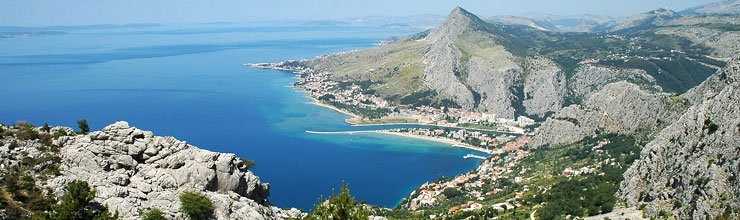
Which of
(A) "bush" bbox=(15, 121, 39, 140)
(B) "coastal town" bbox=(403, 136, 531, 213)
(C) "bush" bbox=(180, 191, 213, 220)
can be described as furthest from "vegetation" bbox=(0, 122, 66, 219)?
(B) "coastal town" bbox=(403, 136, 531, 213)

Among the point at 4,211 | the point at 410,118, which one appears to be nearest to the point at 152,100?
the point at 410,118

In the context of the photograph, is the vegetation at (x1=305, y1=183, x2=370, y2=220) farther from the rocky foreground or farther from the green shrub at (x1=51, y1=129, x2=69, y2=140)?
the green shrub at (x1=51, y1=129, x2=69, y2=140)

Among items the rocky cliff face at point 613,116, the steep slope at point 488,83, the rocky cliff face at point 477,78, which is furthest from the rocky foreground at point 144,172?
the steep slope at point 488,83

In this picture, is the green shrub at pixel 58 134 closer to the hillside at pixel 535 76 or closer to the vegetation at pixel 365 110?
the vegetation at pixel 365 110

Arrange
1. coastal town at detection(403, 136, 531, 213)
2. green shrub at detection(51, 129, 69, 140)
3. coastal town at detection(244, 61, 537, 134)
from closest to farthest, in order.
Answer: green shrub at detection(51, 129, 69, 140) → coastal town at detection(403, 136, 531, 213) → coastal town at detection(244, 61, 537, 134)

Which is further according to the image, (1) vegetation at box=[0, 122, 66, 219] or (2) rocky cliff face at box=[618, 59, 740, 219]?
(2) rocky cliff face at box=[618, 59, 740, 219]

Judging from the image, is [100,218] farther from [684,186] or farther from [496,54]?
[496,54]

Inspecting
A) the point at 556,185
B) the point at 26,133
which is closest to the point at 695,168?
the point at 556,185
